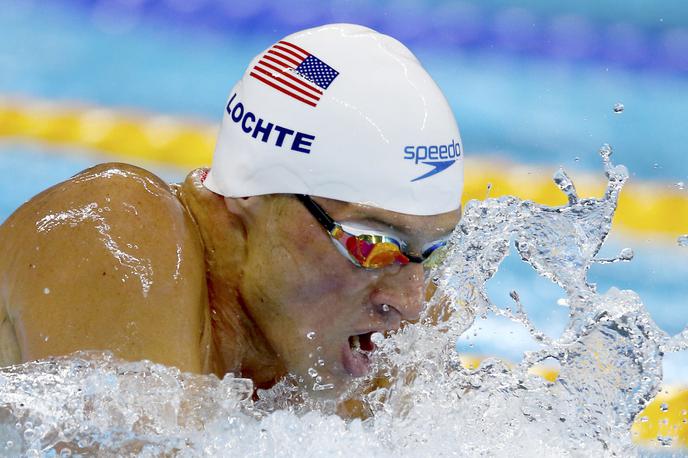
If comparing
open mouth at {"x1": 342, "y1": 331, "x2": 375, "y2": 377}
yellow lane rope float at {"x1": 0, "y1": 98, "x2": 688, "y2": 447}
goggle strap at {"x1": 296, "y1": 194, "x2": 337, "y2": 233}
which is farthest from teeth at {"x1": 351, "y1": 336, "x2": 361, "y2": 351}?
yellow lane rope float at {"x1": 0, "y1": 98, "x2": 688, "y2": 447}

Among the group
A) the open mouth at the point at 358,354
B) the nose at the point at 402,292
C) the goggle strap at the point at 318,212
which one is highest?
the goggle strap at the point at 318,212

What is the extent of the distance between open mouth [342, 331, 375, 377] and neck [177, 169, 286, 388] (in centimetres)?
14

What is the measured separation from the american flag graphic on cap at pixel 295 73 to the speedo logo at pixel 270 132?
6cm

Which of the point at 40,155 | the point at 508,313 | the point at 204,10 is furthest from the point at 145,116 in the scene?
the point at 508,313

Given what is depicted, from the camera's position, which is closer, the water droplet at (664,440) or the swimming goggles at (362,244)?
the swimming goggles at (362,244)

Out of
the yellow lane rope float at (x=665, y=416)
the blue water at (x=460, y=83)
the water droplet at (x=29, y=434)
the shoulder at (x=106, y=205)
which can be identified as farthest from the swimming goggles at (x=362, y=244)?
the blue water at (x=460, y=83)

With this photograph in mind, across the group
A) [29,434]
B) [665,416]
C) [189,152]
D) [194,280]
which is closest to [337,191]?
[194,280]

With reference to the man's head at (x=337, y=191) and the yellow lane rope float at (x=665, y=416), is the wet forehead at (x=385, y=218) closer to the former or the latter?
the man's head at (x=337, y=191)

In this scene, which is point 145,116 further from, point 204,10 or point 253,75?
point 253,75

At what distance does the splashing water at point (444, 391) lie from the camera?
1.57 m

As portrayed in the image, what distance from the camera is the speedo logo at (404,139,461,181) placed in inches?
71.2

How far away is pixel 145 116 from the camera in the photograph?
190 inches

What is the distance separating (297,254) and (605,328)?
643 millimetres

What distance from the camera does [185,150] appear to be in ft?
14.9
